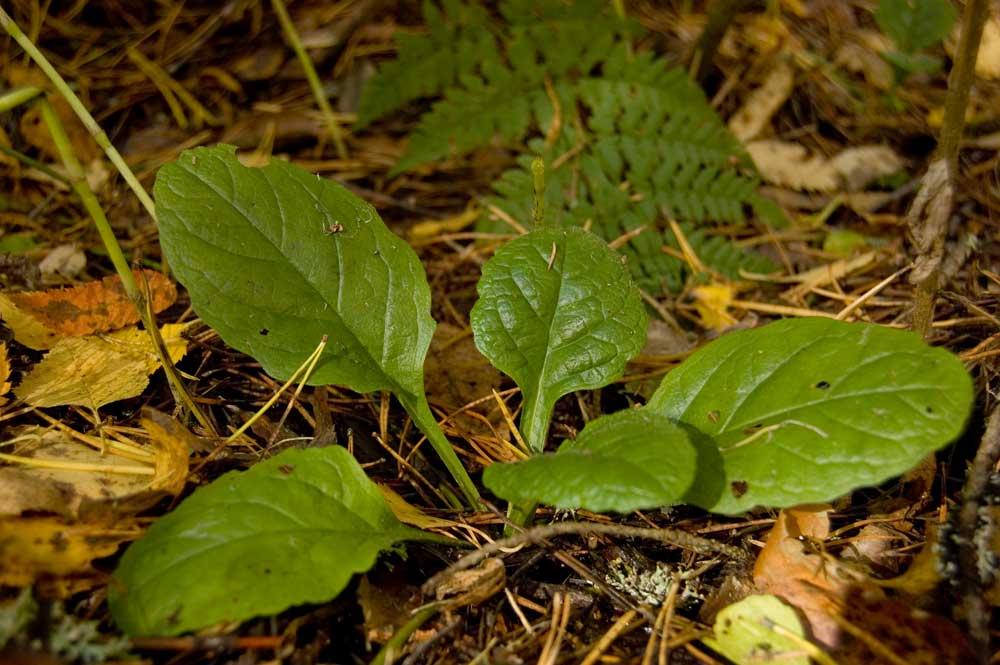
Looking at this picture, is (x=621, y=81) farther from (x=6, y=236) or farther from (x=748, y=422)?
(x=6, y=236)

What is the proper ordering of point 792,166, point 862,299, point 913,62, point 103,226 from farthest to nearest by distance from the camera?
1. point 792,166
2. point 913,62
3. point 862,299
4. point 103,226

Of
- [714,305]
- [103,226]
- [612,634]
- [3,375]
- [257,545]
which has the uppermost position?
[103,226]

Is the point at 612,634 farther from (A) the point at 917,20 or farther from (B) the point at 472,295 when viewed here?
(A) the point at 917,20

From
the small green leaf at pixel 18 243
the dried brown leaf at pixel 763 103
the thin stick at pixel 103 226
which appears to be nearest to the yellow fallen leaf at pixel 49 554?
the thin stick at pixel 103 226

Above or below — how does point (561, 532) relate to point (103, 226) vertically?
below

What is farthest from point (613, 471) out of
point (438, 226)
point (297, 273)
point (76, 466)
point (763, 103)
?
point (763, 103)

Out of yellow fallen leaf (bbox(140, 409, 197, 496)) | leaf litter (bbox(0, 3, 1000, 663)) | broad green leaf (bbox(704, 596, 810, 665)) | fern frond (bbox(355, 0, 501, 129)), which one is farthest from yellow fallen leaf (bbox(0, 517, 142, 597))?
fern frond (bbox(355, 0, 501, 129))
